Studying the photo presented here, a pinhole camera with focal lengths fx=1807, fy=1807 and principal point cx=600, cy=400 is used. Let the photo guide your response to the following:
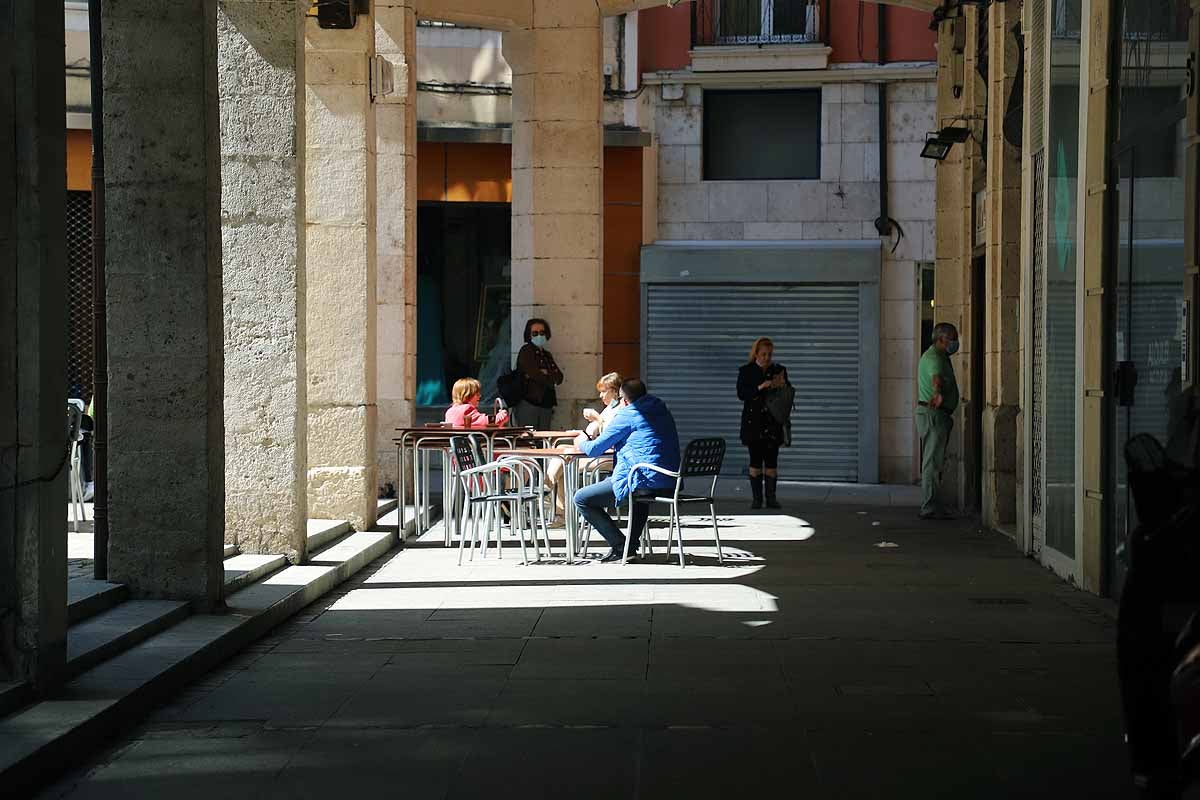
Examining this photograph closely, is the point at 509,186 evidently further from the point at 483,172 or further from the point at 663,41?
the point at 663,41

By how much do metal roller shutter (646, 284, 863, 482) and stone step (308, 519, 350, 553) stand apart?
9.44 metres

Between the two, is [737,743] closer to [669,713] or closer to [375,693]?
[669,713]

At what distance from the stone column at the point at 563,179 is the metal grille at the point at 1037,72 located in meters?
6.94

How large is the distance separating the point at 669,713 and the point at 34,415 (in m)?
2.59

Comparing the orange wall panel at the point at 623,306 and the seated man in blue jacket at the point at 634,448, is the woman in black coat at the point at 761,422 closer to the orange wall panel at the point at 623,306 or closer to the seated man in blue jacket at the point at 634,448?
the orange wall panel at the point at 623,306

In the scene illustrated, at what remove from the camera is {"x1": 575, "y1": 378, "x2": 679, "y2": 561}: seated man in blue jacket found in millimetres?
12195

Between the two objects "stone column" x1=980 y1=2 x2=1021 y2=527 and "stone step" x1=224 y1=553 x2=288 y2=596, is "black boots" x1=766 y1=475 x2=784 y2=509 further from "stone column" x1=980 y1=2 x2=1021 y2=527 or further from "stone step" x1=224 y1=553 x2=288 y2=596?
"stone step" x1=224 y1=553 x2=288 y2=596

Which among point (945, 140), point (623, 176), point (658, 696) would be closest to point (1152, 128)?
point (658, 696)

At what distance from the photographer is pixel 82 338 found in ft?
64.0

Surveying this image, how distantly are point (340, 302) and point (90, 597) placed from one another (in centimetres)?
572

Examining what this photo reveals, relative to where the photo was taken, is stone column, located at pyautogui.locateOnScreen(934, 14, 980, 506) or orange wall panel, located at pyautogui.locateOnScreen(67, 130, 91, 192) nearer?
stone column, located at pyautogui.locateOnScreen(934, 14, 980, 506)

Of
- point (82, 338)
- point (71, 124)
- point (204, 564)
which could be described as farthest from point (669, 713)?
point (71, 124)

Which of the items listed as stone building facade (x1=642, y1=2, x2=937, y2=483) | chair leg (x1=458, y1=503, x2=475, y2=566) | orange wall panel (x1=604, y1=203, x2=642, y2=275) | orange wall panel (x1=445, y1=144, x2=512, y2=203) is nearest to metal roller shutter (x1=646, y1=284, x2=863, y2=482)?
stone building facade (x1=642, y1=2, x2=937, y2=483)

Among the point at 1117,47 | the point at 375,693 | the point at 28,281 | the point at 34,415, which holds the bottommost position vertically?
the point at 375,693
